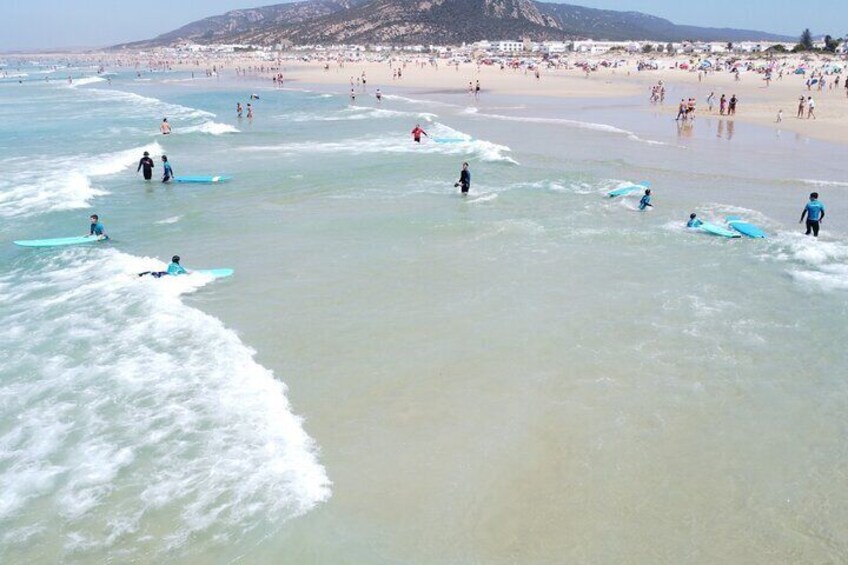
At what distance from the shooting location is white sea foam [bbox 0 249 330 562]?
6.85m

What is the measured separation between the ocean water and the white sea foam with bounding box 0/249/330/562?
0.13 feet

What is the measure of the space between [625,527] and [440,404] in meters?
3.02

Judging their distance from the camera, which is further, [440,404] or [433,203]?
[433,203]

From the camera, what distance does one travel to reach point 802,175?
73.1 ft

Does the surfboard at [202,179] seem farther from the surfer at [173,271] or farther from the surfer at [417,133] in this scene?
the surfer at [173,271]

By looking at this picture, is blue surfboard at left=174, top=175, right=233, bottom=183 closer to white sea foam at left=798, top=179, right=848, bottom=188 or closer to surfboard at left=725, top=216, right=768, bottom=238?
surfboard at left=725, top=216, right=768, bottom=238

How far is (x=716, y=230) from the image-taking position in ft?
52.6

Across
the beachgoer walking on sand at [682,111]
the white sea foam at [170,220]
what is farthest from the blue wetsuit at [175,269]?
the beachgoer walking on sand at [682,111]

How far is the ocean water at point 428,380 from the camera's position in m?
6.75

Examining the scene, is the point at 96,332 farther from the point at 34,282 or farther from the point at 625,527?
the point at 625,527

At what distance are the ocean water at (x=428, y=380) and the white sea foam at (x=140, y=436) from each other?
0.04 meters

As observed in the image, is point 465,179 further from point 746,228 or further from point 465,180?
point 746,228

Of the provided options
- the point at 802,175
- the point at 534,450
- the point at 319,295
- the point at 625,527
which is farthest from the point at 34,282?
the point at 802,175

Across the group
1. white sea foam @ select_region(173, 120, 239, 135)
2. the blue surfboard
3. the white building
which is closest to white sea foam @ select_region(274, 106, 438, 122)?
white sea foam @ select_region(173, 120, 239, 135)
